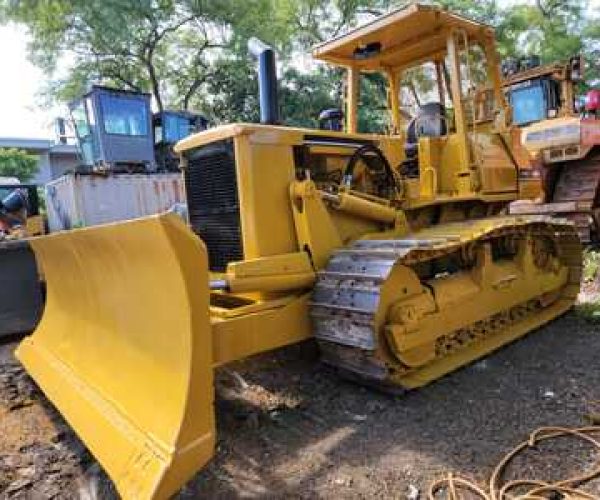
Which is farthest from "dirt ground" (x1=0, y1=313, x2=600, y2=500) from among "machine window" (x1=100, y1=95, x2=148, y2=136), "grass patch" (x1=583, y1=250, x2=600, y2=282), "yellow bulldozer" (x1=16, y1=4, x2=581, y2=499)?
"machine window" (x1=100, y1=95, x2=148, y2=136)

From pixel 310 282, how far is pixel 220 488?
1.44 m

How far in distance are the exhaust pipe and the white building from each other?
72.0 feet

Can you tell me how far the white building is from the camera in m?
24.2

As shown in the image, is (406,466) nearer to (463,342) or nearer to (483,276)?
(463,342)

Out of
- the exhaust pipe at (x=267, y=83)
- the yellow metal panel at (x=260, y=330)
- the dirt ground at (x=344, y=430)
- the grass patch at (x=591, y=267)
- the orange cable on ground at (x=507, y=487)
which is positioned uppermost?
the exhaust pipe at (x=267, y=83)

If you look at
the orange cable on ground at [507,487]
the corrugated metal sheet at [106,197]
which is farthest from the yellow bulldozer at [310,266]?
the corrugated metal sheet at [106,197]

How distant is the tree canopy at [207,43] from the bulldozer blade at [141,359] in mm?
15550

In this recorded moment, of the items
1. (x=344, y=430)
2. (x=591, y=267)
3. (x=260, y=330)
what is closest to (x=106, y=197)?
(x=591, y=267)

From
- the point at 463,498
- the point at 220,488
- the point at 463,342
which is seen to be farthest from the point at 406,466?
the point at 463,342

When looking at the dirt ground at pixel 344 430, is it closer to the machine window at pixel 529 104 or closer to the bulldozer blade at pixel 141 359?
the bulldozer blade at pixel 141 359

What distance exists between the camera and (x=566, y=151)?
742 cm

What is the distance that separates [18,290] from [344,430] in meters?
4.80

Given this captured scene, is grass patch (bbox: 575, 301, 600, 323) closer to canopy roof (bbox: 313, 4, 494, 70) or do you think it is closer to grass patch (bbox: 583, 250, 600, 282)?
grass patch (bbox: 583, 250, 600, 282)

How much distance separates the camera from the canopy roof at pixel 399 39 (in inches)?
164
